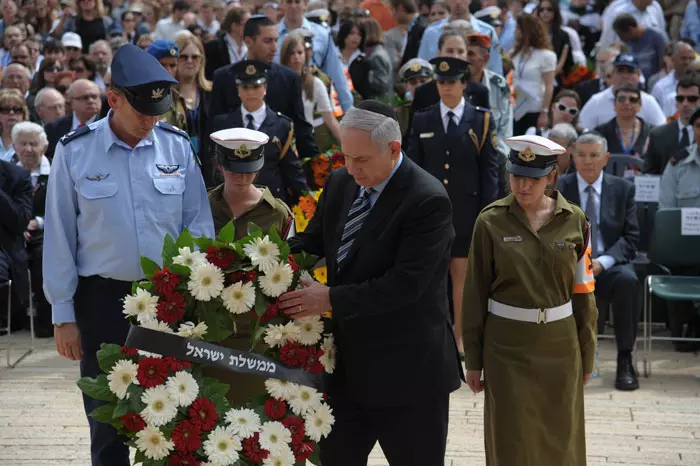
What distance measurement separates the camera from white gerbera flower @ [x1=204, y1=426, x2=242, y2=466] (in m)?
4.12

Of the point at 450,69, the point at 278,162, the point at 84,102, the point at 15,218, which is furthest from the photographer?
the point at 84,102

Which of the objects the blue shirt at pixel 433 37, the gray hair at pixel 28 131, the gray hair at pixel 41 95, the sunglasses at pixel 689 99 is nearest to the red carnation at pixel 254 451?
the gray hair at pixel 28 131

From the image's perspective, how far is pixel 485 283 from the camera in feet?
16.1

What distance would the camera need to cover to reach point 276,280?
4.18 meters

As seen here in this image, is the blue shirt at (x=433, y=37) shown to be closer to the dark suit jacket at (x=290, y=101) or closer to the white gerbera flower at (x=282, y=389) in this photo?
the dark suit jacket at (x=290, y=101)

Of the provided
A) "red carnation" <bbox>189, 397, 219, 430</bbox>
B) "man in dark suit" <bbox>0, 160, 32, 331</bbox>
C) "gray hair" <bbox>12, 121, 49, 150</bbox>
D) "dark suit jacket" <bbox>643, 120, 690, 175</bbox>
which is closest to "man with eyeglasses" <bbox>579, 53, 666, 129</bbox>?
"dark suit jacket" <bbox>643, 120, 690, 175</bbox>

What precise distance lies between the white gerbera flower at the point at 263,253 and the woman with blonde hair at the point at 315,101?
5.16m

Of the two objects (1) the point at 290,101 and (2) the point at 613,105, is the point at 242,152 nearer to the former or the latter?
(1) the point at 290,101

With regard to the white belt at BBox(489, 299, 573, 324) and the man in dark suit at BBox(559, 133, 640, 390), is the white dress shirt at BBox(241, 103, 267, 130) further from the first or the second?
the white belt at BBox(489, 299, 573, 324)

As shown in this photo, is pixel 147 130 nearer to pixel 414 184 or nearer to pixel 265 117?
pixel 414 184

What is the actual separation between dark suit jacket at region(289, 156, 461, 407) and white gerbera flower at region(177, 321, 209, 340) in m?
0.53

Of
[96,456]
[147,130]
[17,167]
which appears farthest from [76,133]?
[17,167]

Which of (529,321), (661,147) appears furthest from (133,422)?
(661,147)

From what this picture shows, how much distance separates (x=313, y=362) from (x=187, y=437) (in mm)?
549
